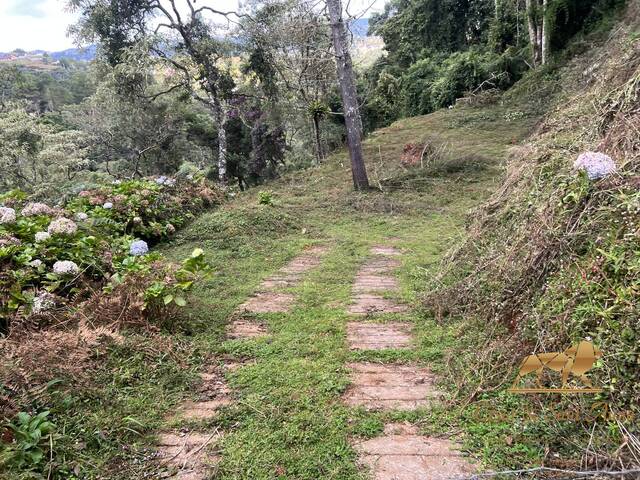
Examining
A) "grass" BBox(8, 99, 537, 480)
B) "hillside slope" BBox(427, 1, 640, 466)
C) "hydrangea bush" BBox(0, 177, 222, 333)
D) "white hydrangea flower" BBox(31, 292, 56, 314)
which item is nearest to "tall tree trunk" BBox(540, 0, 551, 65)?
"grass" BBox(8, 99, 537, 480)

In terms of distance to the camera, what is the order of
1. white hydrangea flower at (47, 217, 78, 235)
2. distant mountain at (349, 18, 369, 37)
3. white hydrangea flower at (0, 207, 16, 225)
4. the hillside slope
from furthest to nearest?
distant mountain at (349, 18, 369, 37), white hydrangea flower at (0, 207, 16, 225), white hydrangea flower at (47, 217, 78, 235), the hillside slope

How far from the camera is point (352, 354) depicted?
285cm

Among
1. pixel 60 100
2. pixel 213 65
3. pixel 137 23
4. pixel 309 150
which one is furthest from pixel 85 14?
pixel 60 100

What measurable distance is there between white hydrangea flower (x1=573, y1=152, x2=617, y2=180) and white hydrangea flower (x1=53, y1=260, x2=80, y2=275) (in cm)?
356

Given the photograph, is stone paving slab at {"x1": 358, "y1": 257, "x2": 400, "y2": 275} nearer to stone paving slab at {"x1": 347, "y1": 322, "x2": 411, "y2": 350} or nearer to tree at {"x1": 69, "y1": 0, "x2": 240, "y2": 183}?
stone paving slab at {"x1": 347, "y1": 322, "x2": 411, "y2": 350}

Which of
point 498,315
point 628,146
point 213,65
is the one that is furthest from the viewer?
point 213,65

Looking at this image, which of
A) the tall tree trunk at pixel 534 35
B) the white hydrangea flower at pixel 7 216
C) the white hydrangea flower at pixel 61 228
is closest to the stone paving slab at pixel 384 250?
the white hydrangea flower at pixel 61 228

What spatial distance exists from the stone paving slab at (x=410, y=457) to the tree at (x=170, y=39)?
10709 mm

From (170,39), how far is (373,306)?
412 inches

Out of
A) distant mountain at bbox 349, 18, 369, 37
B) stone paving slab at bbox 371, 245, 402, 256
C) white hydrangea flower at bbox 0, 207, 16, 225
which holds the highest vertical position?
distant mountain at bbox 349, 18, 369, 37

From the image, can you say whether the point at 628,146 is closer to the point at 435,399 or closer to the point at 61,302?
the point at 435,399

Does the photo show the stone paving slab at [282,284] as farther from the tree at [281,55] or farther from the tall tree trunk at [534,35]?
the tall tree trunk at [534,35]

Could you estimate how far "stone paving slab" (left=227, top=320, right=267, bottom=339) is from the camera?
3275mm

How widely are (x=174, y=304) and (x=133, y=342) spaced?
0.53 meters
